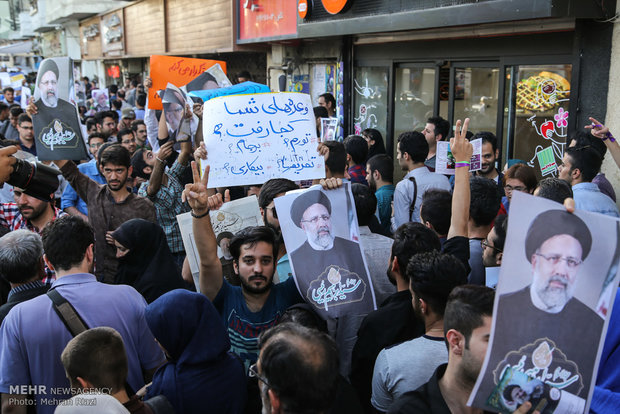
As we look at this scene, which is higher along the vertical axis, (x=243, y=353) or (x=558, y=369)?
(x=558, y=369)

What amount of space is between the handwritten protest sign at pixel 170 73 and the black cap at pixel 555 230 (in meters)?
4.97

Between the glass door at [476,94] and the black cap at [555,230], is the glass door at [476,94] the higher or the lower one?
the higher one

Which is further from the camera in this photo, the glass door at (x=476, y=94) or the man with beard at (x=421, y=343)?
the glass door at (x=476, y=94)

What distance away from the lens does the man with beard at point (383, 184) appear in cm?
512

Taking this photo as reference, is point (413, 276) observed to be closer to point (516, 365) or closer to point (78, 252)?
point (516, 365)

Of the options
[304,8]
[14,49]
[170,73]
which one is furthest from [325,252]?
[14,49]

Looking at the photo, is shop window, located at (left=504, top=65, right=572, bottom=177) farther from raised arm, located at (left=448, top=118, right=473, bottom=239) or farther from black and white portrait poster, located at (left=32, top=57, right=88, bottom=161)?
black and white portrait poster, located at (left=32, top=57, right=88, bottom=161)

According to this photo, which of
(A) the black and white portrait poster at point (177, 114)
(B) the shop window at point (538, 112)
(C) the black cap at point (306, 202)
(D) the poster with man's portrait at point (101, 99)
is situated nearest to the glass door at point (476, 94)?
(B) the shop window at point (538, 112)

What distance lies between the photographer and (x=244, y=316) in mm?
2912

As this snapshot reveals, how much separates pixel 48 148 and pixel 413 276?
12.4ft

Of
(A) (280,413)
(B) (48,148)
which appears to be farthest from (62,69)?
(A) (280,413)

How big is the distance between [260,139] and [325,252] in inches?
64.3

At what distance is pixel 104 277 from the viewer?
425cm

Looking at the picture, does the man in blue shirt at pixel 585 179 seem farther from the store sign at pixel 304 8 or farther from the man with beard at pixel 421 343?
the store sign at pixel 304 8
